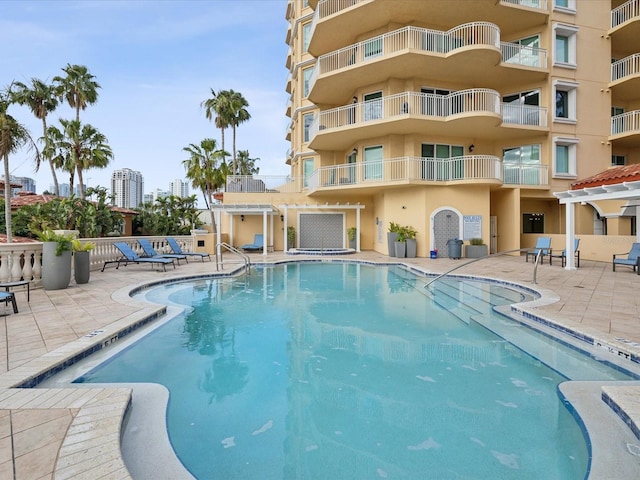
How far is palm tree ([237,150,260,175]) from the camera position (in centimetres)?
5034

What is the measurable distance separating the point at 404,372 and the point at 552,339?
9.00ft

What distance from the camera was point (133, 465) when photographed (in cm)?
257

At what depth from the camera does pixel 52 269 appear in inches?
341

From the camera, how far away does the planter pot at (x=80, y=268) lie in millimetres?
9625

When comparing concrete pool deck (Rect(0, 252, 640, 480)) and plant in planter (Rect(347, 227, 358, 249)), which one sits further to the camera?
plant in planter (Rect(347, 227, 358, 249))

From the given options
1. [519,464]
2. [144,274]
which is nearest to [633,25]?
[519,464]

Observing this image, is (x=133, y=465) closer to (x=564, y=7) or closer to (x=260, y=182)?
(x=260, y=182)

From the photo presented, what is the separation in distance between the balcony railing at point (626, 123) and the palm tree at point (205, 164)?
26.2 metres

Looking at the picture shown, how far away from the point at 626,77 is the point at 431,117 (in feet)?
38.2

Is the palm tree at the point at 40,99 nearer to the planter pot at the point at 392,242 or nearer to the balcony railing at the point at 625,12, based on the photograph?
the planter pot at the point at 392,242

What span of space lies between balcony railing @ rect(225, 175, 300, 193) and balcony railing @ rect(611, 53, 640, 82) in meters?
19.4

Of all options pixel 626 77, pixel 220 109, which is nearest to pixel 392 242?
pixel 626 77

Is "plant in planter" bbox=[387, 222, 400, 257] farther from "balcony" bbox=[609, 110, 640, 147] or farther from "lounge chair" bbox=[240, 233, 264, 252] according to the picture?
"balcony" bbox=[609, 110, 640, 147]

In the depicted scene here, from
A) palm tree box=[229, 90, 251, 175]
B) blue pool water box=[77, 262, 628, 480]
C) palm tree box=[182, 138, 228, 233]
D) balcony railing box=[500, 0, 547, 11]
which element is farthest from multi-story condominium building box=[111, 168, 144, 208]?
blue pool water box=[77, 262, 628, 480]
